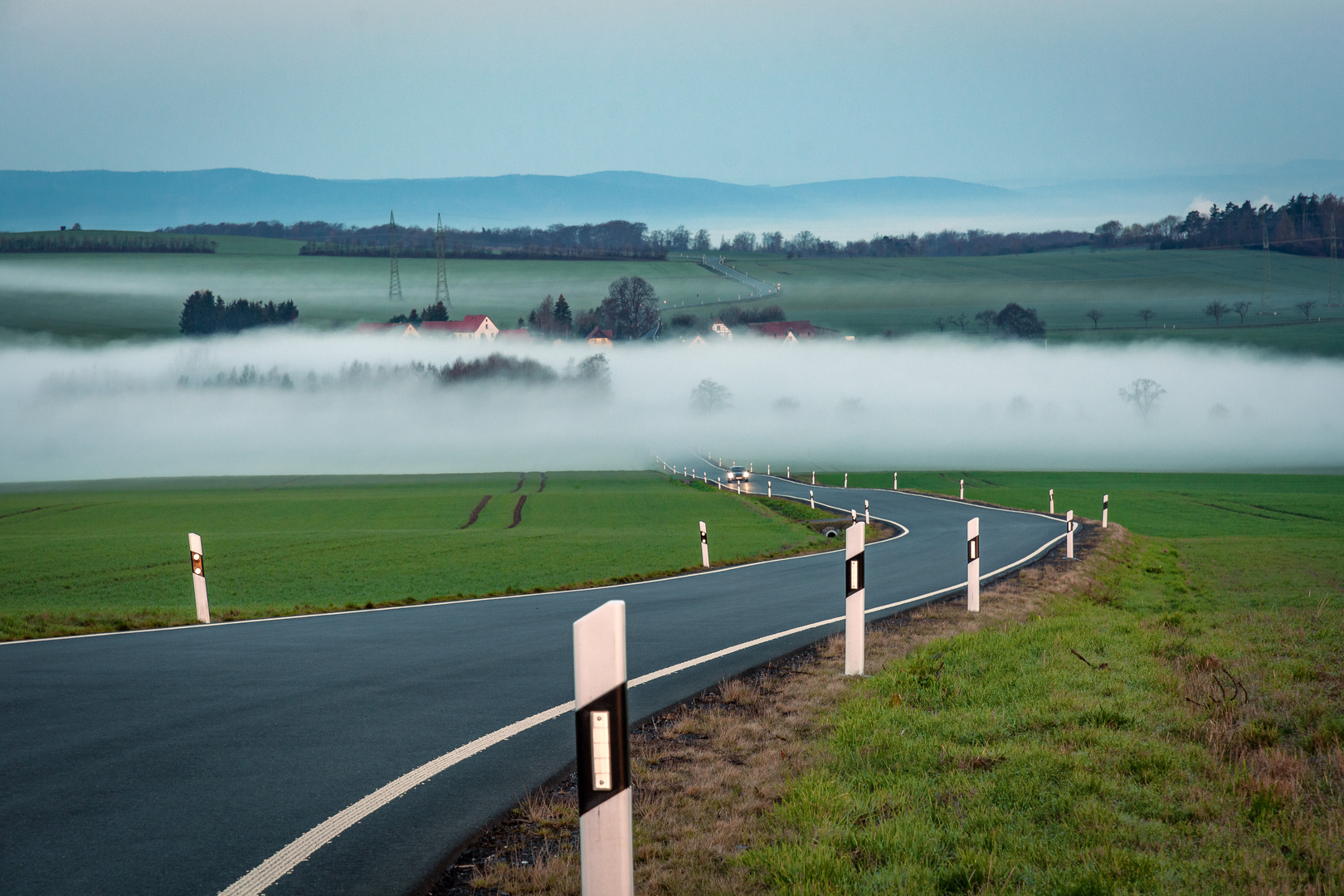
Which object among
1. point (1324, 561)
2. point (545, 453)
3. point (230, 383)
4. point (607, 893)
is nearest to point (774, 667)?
point (607, 893)

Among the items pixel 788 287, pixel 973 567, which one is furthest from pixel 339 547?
pixel 788 287

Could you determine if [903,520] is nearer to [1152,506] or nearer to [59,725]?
[1152,506]

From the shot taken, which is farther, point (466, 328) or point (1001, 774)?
point (466, 328)

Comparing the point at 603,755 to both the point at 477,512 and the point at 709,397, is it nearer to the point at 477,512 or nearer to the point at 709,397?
the point at 477,512

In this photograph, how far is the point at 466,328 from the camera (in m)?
148

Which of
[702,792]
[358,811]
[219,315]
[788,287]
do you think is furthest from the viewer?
[788,287]

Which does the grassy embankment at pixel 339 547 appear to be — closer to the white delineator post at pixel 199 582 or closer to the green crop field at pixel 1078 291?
the white delineator post at pixel 199 582

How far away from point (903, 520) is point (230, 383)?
353 feet

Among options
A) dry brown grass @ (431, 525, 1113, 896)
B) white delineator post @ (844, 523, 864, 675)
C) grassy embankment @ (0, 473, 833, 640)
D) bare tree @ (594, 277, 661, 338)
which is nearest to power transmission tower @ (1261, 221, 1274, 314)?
bare tree @ (594, 277, 661, 338)

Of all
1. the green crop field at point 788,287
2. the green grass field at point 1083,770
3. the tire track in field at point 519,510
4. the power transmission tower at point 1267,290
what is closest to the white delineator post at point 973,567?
the green grass field at point 1083,770

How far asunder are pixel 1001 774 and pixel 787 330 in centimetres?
14051

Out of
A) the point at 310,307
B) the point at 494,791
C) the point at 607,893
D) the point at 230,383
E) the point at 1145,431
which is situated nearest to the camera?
the point at 607,893

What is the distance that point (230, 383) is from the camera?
12012cm

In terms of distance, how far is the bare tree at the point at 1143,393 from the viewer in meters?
114
